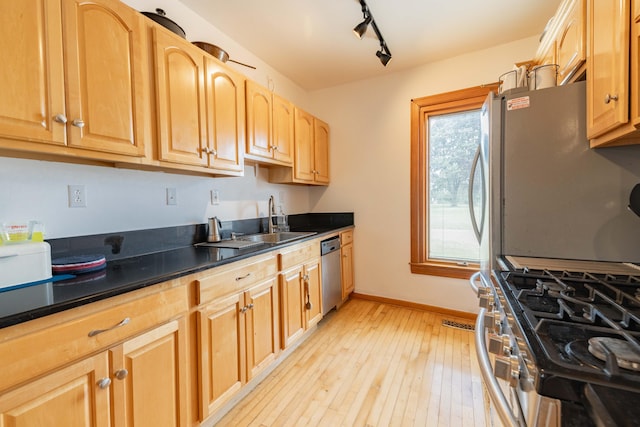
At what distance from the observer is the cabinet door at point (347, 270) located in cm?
284

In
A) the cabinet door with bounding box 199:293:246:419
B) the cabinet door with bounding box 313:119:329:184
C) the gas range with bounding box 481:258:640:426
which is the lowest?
the cabinet door with bounding box 199:293:246:419

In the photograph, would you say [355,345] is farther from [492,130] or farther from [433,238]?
[492,130]

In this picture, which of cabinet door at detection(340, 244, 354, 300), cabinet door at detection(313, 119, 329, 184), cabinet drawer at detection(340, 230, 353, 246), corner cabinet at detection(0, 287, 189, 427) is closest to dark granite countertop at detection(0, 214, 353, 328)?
corner cabinet at detection(0, 287, 189, 427)

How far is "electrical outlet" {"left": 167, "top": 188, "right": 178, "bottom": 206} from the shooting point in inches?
68.7

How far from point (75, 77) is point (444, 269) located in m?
3.01

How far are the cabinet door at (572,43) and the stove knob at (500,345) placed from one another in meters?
1.44

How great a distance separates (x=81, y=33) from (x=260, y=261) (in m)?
1.33

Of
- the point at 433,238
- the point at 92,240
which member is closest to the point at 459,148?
the point at 433,238

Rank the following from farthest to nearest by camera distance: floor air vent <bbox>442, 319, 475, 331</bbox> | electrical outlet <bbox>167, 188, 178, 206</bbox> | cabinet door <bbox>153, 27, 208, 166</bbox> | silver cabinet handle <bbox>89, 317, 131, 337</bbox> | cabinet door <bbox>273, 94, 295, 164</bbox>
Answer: floor air vent <bbox>442, 319, 475, 331</bbox>, cabinet door <bbox>273, 94, 295, 164</bbox>, electrical outlet <bbox>167, 188, 178, 206</bbox>, cabinet door <bbox>153, 27, 208, 166</bbox>, silver cabinet handle <bbox>89, 317, 131, 337</bbox>

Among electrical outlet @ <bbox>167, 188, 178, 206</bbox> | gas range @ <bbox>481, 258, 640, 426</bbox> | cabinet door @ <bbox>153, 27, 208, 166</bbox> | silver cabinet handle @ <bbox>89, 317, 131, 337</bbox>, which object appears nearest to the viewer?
gas range @ <bbox>481, 258, 640, 426</bbox>

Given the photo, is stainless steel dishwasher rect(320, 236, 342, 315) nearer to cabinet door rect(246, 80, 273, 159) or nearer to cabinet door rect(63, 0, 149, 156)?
cabinet door rect(246, 80, 273, 159)

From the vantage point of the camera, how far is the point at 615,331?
21.5 inches

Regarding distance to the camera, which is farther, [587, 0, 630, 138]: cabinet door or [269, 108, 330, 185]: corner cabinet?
[269, 108, 330, 185]: corner cabinet

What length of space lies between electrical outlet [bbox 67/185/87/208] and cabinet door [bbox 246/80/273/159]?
38.9 inches
